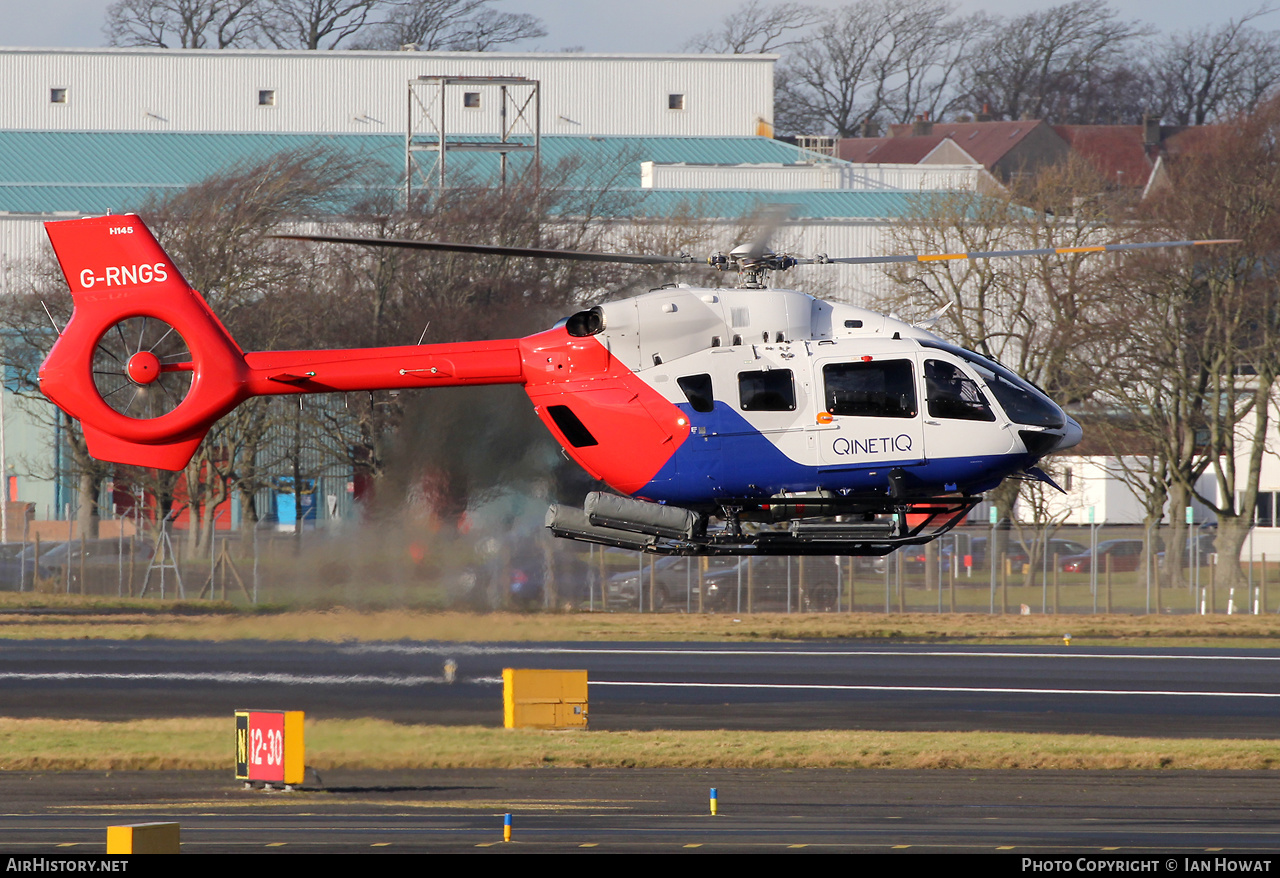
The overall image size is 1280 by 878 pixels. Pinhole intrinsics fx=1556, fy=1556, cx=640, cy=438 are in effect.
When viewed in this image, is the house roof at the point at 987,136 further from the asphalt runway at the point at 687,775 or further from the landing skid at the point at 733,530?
the landing skid at the point at 733,530

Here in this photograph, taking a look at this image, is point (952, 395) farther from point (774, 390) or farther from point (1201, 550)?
point (1201, 550)

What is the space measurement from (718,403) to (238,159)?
→ 161 ft

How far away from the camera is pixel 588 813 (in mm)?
19500

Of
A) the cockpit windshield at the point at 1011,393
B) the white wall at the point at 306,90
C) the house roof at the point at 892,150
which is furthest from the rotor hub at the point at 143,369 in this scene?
the house roof at the point at 892,150

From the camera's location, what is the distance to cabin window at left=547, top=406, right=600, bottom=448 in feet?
60.6

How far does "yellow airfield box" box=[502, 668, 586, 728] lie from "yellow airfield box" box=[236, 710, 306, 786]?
512cm

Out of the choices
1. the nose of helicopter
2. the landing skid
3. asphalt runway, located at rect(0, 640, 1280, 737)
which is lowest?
asphalt runway, located at rect(0, 640, 1280, 737)

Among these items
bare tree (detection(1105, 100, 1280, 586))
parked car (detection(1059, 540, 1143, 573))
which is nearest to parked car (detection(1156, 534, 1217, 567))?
bare tree (detection(1105, 100, 1280, 586))

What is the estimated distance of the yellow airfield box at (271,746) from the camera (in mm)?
20688

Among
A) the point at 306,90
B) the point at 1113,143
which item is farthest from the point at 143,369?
the point at 1113,143

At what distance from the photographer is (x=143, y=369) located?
18172 millimetres

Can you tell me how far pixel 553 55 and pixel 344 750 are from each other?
192 ft

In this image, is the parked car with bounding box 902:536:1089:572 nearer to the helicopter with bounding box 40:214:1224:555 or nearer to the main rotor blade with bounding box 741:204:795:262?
the helicopter with bounding box 40:214:1224:555
